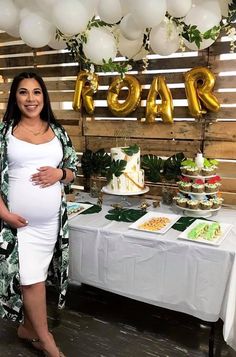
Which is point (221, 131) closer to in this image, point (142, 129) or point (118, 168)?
point (142, 129)

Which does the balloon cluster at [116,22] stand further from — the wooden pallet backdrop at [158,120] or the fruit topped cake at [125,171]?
the fruit topped cake at [125,171]

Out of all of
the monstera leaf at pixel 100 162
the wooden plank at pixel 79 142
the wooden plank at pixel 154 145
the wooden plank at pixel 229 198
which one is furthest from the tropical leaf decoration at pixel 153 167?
the wooden plank at pixel 79 142

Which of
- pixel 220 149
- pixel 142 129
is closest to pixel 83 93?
pixel 142 129

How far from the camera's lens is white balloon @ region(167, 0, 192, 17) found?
5.30ft

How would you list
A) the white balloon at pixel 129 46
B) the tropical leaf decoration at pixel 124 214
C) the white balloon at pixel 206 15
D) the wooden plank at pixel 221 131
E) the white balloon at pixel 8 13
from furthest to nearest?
the wooden plank at pixel 221 131
the tropical leaf decoration at pixel 124 214
the white balloon at pixel 129 46
the white balloon at pixel 8 13
the white balloon at pixel 206 15

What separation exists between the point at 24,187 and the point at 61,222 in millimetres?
Answer: 316

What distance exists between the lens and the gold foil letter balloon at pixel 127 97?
8.30 ft

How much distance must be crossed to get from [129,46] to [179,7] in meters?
0.49

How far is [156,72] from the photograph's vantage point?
2.53m

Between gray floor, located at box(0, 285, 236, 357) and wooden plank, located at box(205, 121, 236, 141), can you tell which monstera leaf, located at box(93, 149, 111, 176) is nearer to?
wooden plank, located at box(205, 121, 236, 141)

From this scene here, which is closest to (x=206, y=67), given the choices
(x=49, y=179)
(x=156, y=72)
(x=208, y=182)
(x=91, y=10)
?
(x=156, y=72)

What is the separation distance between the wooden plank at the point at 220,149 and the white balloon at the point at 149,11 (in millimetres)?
1052

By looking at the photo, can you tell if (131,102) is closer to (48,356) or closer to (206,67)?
(206,67)

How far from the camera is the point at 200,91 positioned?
2.31m
